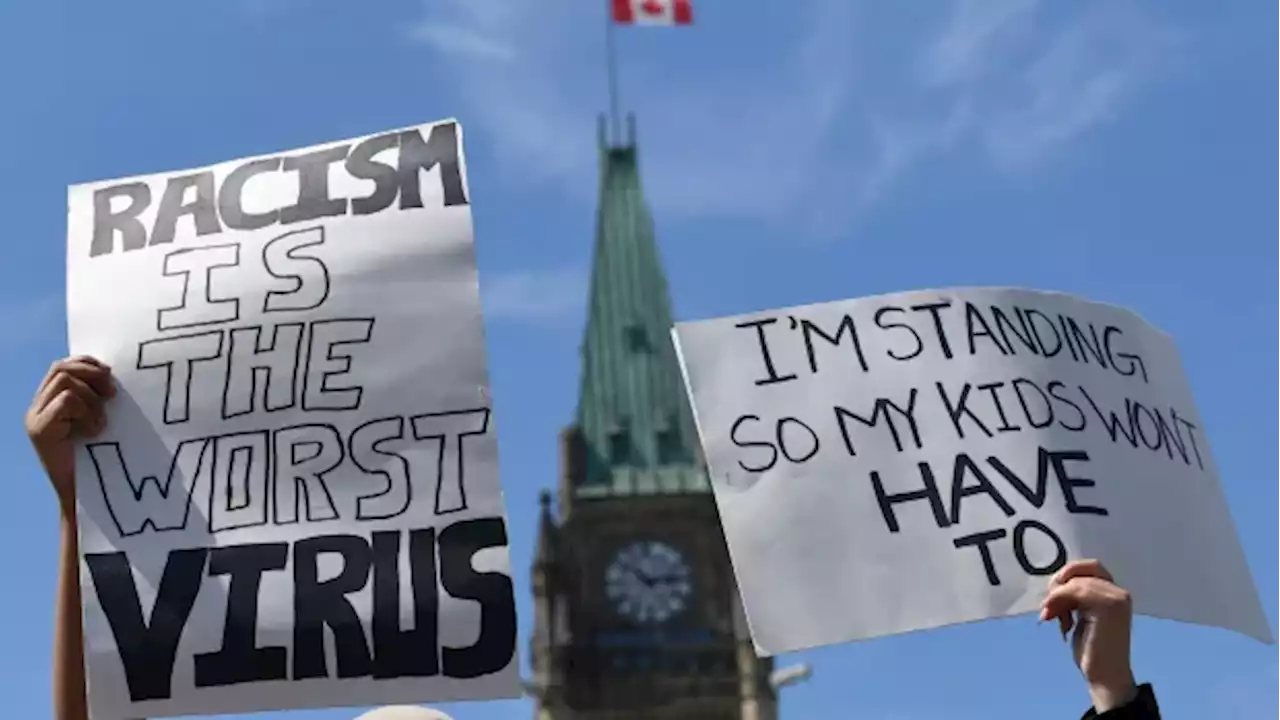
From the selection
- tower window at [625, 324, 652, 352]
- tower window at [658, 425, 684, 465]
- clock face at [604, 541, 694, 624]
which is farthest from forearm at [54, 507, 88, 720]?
tower window at [625, 324, 652, 352]

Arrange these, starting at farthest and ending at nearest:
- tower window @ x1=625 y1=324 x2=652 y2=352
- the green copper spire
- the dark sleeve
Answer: tower window @ x1=625 y1=324 x2=652 y2=352 < the green copper spire < the dark sleeve

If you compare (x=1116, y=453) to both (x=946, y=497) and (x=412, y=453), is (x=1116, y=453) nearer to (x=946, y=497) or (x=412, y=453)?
(x=946, y=497)

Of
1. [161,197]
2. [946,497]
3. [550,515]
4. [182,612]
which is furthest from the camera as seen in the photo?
[550,515]

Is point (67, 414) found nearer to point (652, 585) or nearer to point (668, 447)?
point (652, 585)

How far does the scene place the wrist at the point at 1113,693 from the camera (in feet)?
9.48

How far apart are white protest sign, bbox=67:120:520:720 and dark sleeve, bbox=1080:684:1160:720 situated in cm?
98

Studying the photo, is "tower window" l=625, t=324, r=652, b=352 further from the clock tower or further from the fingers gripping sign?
the fingers gripping sign

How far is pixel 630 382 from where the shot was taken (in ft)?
173

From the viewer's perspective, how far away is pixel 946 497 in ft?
11.6

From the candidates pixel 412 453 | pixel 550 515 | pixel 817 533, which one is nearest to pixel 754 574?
pixel 817 533

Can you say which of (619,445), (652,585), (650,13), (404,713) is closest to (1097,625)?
(404,713)

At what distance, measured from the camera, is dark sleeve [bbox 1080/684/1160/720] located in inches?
112

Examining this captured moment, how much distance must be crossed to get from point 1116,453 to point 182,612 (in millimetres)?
1725

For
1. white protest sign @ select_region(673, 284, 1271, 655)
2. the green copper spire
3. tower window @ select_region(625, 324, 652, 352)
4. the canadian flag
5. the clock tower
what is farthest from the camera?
tower window @ select_region(625, 324, 652, 352)
